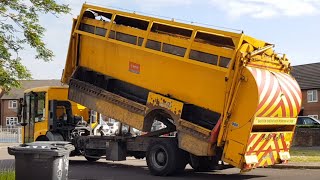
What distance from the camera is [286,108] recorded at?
12078 millimetres

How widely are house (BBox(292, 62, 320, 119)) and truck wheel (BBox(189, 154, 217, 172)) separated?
40.7m

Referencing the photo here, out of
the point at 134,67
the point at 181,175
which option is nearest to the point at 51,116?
the point at 134,67

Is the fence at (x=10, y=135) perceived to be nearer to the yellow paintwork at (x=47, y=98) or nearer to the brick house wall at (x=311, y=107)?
the yellow paintwork at (x=47, y=98)

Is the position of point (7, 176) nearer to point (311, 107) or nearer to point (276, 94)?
point (276, 94)

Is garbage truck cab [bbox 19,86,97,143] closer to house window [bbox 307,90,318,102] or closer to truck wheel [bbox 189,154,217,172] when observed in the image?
truck wheel [bbox 189,154,217,172]

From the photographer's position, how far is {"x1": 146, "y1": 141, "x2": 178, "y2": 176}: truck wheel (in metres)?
12.8

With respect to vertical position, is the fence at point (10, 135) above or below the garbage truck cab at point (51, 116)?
below

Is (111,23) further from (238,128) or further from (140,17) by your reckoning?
(238,128)

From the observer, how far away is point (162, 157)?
13117 mm

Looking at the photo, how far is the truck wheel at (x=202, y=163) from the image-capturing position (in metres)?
13.1

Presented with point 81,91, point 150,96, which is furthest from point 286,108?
point 81,91

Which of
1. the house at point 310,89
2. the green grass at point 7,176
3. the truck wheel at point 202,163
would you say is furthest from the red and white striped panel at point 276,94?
the house at point 310,89

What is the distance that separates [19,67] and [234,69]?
479 centimetres

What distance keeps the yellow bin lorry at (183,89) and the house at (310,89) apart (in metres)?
41.4
